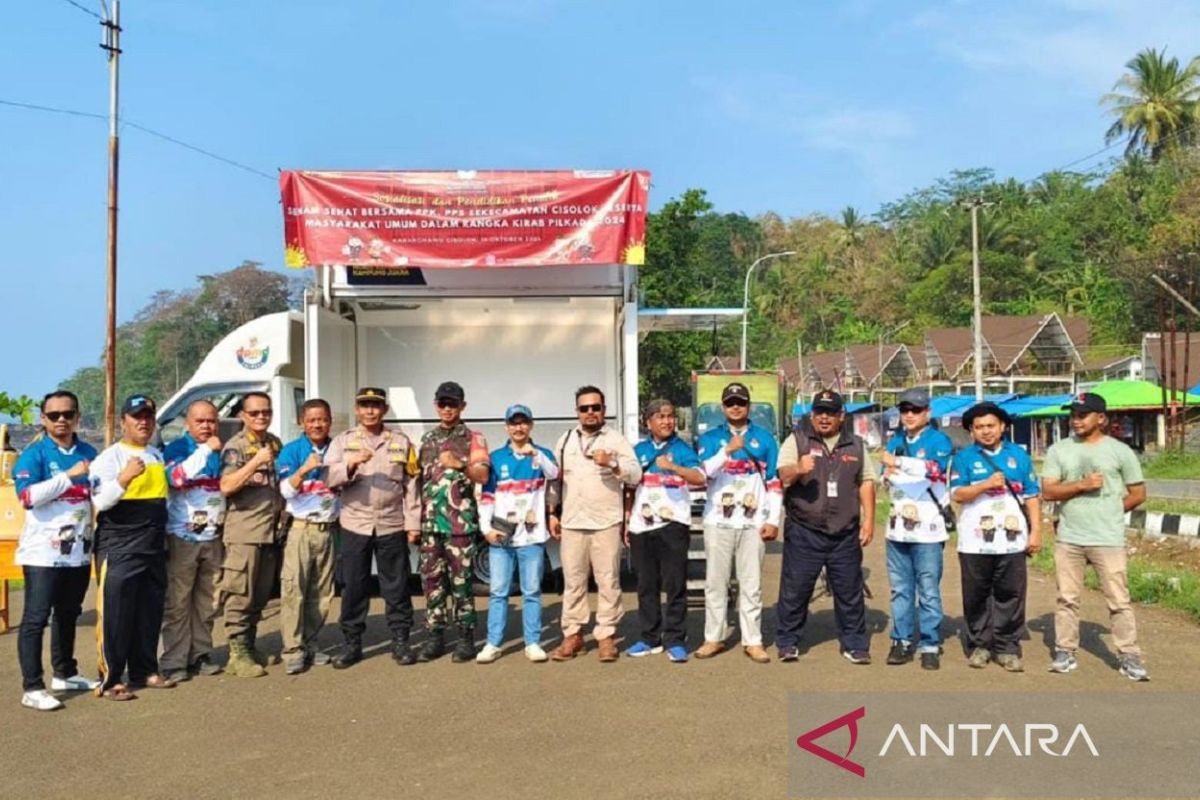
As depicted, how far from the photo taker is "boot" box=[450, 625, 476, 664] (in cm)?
648

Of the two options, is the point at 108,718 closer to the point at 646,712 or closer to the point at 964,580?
the point at 646,712

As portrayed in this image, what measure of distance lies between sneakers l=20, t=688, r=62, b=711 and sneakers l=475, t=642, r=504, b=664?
2.32 m

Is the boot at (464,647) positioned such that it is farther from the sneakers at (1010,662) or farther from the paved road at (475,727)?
the sneakers at (1010,662)

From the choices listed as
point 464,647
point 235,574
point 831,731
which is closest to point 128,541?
point 235,574

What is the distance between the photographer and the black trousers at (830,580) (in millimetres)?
6367

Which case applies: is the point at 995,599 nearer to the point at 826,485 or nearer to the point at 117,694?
the point at 826,485

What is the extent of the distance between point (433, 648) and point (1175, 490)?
18.2 m

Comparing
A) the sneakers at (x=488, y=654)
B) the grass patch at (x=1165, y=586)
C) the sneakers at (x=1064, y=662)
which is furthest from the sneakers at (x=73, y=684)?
the grass patch at (x=1165, y=586)

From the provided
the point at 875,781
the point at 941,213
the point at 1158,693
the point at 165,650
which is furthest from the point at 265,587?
the point at 941,213

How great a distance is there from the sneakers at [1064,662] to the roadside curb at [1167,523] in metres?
2.78

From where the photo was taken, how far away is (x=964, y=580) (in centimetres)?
632

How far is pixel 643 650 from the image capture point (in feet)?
21.5

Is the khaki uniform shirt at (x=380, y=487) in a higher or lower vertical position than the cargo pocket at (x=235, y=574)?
higher

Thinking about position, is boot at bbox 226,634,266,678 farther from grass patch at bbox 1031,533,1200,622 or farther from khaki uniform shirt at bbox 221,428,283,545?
grass patch at bbox 1031,533,1200,622
